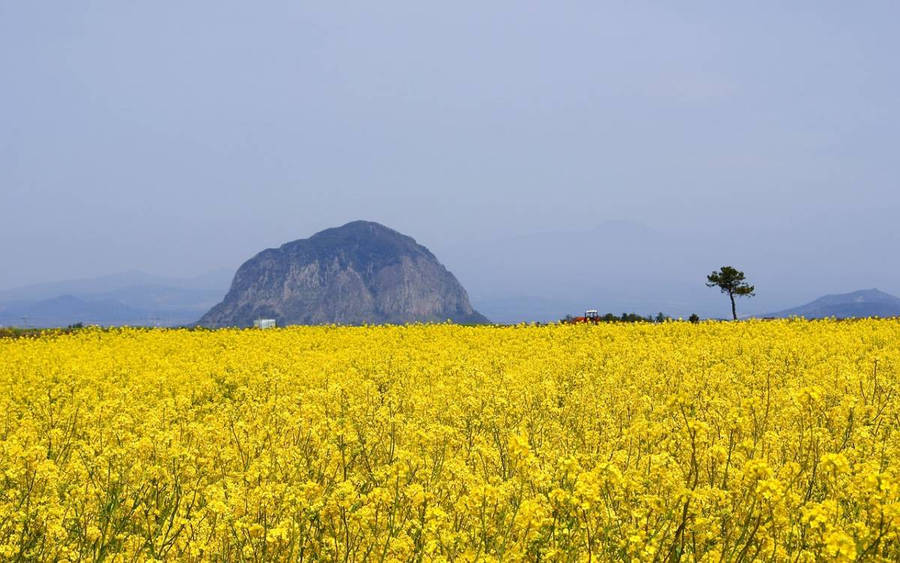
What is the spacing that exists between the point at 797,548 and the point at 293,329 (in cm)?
2809

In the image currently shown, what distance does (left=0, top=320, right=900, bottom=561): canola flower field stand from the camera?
4664mm

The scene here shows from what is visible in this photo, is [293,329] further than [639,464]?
Yes

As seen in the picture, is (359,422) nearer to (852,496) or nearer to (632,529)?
(632,529)

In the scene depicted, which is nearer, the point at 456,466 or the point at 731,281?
the point at 456,466

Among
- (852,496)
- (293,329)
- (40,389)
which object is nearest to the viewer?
(852,496)

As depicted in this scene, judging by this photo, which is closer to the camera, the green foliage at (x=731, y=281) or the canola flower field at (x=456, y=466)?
the canola flower field at (x=456, y=466)

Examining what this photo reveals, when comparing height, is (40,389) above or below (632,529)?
above

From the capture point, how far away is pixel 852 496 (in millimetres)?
5301

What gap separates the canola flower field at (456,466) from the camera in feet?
15.3

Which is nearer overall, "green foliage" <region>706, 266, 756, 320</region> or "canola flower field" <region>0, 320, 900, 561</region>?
"canola flower field" <region>0, 320, 900, 561</region>

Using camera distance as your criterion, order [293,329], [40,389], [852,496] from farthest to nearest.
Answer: [293,329] → [40,389] → [852,496]

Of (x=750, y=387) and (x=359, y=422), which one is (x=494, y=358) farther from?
(x=359, y=422)

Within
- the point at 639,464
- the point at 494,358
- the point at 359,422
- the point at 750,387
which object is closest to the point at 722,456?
the point at 639,464

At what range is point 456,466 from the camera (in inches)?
234
